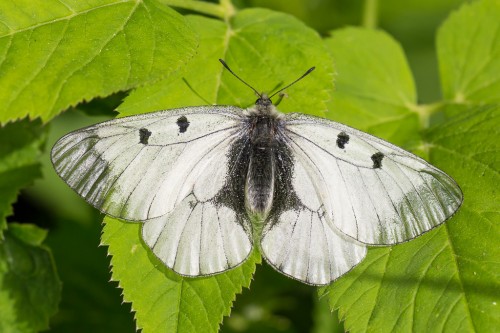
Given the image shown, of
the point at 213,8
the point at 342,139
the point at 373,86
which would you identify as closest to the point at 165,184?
the point at 342,139

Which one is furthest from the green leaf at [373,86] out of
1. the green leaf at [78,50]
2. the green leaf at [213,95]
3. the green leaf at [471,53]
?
the green leaf at [78,50]

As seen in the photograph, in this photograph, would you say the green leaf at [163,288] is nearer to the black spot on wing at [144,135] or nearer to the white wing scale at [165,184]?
the white wing scale at [165,184]

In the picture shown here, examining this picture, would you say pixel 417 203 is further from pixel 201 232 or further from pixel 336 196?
pixel 201 232

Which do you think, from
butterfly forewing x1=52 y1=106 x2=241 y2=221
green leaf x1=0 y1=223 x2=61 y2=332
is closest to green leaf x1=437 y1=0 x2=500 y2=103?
butterfly forewing x1=52 y1=106 x2=241 y2=221

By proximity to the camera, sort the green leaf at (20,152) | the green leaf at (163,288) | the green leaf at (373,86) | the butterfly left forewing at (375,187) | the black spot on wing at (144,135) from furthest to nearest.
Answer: the green leaf at (20,152), the green leaf at (373,86), the black spot on wing at (144,135), the butterfly left forewing at (375,187), the green leaf at (163,288)

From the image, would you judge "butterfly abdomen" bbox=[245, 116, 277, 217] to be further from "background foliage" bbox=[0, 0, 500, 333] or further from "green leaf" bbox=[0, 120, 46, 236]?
"green leaf" bbox=[0, 120, 46, 236]

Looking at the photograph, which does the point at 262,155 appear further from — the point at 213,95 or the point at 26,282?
the point at 26,282

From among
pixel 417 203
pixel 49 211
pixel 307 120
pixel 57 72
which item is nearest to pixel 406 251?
pixel 417 203
